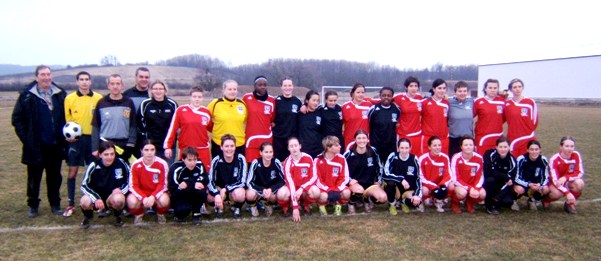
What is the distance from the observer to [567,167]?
542 centimetres

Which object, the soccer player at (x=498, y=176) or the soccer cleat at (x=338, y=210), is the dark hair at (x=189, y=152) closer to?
the soccer cleat at (x=338, y=210)

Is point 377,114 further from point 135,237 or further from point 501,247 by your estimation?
point 135,237

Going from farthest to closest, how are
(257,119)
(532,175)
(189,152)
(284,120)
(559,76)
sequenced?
(559,76)
(284,120)
(257,119)
(532,175)
(189,152)

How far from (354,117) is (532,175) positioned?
2343 millimetres

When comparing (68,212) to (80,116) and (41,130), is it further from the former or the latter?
(80,116)

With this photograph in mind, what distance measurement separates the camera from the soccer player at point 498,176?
17.0 feet

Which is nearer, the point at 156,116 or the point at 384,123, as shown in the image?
the point at 156,116

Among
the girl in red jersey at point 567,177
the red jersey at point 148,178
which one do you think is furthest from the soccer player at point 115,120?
the girl in red jersey at point 567,177

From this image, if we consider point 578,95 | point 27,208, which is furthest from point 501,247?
point 578,95

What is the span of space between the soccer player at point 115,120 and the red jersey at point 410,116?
3546 millimetres

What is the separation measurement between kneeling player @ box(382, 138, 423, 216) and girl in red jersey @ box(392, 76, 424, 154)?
634mm

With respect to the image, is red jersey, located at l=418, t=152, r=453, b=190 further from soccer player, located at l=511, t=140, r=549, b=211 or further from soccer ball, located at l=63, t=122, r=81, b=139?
soccer ball, located at l=63, t=122, r=81, b=139

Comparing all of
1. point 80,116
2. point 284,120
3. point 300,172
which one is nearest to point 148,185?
point 80,116

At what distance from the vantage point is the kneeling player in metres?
5.21
